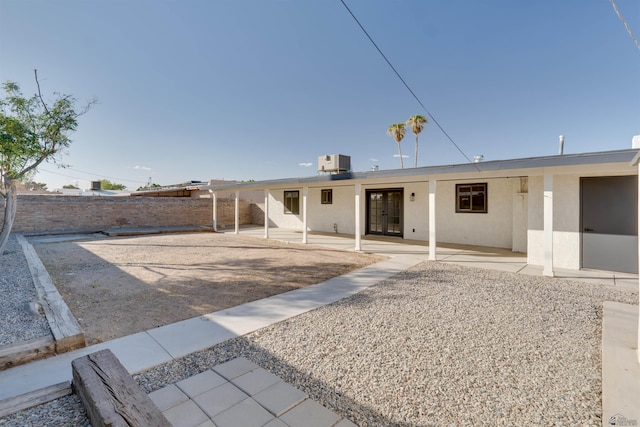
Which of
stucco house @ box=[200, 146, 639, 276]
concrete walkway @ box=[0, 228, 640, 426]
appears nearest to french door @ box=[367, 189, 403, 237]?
stucco house @ box=[200, 146, 639, 276]

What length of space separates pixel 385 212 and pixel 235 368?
10355mm

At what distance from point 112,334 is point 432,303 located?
14.2 feet

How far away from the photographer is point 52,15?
731 centimetres

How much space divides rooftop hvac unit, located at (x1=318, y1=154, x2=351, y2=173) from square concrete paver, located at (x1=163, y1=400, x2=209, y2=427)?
11.7 m

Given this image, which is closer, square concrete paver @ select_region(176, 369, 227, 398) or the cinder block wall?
square concrete paver @ select_region(176, 369, 227, 398)

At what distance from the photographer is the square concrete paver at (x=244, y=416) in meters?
1.94

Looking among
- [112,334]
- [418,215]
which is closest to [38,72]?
[112,334]

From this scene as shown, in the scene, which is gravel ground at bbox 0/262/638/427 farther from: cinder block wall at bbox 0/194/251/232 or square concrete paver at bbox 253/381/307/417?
cinder block wall at bbox 0/194/251/232

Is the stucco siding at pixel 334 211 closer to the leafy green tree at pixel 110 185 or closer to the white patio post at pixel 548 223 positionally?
the white patio post at pixel 548 223

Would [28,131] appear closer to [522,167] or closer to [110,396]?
[110,396]

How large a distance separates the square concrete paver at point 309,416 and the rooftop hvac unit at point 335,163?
11614 millimetres

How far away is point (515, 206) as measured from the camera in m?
8.55

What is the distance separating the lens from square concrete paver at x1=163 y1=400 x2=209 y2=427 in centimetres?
194

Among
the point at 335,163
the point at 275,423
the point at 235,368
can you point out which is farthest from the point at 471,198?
the point at 275,423
